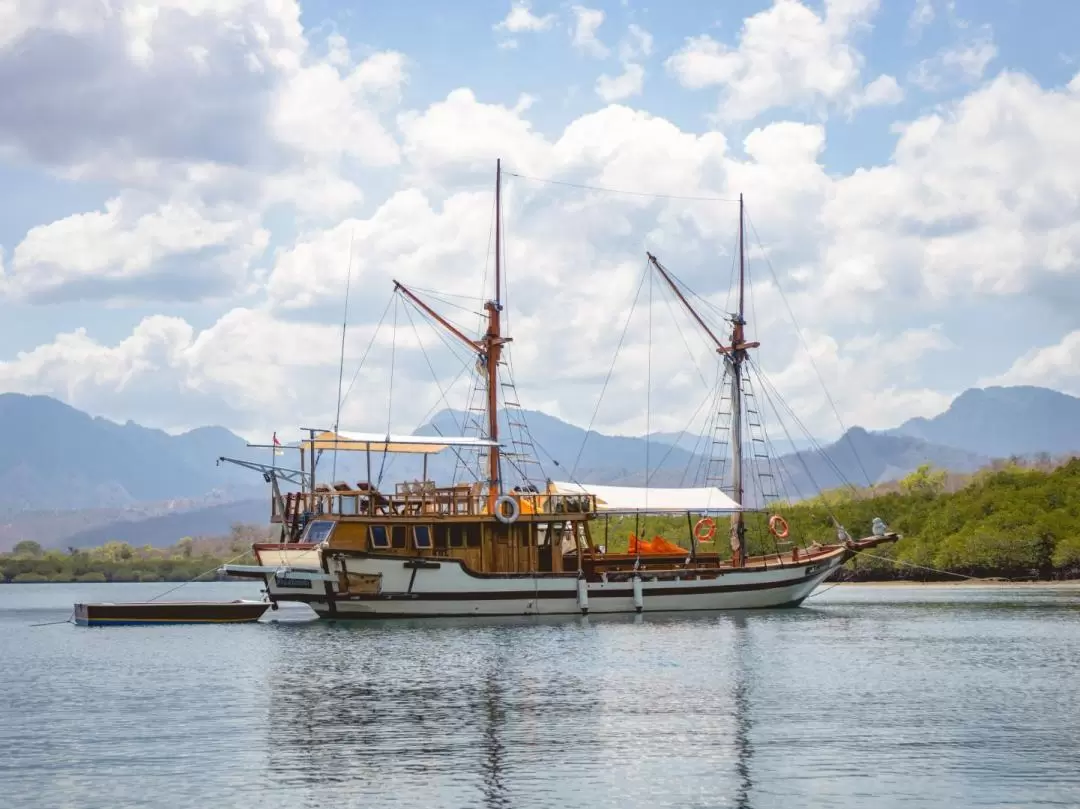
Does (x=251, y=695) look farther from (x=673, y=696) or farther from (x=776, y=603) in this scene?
(x=776, y=603)

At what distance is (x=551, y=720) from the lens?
30547 millimetres

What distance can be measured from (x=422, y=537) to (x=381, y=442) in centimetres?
547

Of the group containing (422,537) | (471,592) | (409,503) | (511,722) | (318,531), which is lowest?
(511,722)

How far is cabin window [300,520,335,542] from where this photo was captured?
2336 inches

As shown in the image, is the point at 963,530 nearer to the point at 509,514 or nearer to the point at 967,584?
the point at 967,584

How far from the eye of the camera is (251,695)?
3556 cm

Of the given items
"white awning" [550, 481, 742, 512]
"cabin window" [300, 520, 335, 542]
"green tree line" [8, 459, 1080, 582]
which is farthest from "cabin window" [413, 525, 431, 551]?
"green tree line" [8, 459, 1080, 582]

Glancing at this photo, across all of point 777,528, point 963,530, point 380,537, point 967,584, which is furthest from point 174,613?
point 963,530

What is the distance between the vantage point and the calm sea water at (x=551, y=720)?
23188 mm

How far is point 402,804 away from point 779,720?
11.1 meters

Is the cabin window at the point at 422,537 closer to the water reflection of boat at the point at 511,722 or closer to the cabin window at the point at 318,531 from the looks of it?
the cabin window at the point at 318,531

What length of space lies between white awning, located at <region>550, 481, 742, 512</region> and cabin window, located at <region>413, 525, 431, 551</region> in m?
7.94

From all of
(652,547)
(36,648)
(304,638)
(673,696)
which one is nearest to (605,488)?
(652,547)

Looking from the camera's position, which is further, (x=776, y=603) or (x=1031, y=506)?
(x=1031, y=506)
